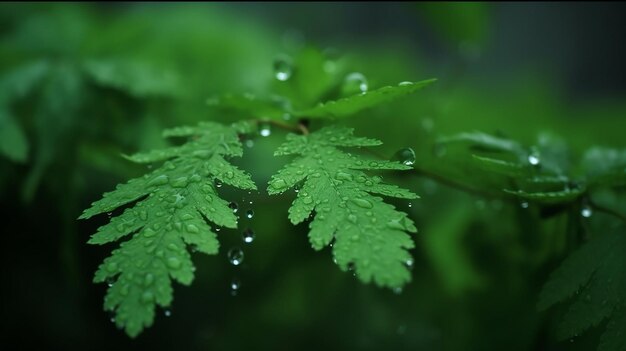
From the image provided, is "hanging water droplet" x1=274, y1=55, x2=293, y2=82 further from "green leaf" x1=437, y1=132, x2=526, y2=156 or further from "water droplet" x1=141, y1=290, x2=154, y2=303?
"water droplet" x1=141, y1=290, x2=154, y2=303

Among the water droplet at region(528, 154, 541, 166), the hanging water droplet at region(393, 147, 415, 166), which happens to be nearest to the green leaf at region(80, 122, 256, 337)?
the hanging water droplet at region(393, 147, 415, 166)

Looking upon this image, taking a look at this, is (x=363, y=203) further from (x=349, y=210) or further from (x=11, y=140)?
(x=11, y=140)

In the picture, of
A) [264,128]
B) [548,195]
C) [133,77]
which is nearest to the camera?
[548,195]

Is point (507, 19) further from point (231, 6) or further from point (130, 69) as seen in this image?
point (130, 69)

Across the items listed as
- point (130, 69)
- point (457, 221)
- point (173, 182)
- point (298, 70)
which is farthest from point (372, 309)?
point (130, 69)

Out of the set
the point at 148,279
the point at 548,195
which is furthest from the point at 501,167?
the point at 148,279

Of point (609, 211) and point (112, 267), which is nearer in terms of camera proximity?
point (112, 267)

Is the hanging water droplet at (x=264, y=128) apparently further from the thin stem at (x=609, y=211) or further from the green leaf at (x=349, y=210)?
the thin stem at (x=609, y=211)
